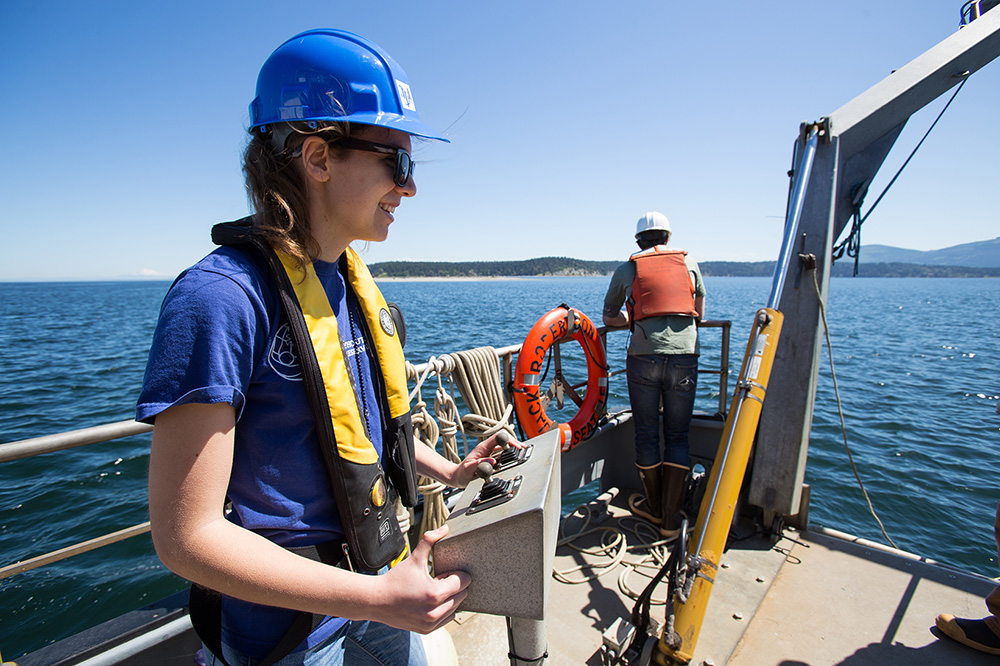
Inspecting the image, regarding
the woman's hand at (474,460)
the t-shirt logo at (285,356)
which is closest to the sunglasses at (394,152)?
the t-shirt logo at (285,356)

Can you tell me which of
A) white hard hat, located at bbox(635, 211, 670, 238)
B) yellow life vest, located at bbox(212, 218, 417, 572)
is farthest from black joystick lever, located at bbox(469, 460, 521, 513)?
white hard hat, located at bbox(635, 211, 670, 238)

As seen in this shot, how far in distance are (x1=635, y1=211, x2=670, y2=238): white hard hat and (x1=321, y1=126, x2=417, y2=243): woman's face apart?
318cm

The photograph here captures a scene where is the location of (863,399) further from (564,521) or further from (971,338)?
(971,338)

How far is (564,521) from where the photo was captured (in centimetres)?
354

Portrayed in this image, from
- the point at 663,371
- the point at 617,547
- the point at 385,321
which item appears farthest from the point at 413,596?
the point at 663,371

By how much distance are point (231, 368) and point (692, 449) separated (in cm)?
398

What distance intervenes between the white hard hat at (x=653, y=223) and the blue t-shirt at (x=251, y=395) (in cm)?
329

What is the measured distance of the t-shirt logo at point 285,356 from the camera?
0.85m

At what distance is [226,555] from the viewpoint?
711 millimetres

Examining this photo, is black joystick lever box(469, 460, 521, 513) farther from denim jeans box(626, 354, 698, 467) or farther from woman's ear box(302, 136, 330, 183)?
denim jeans box(626, 354, 698, 467)

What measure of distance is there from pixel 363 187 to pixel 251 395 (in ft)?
1.42

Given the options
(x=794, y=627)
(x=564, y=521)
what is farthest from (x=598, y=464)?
(x=794, y=627)

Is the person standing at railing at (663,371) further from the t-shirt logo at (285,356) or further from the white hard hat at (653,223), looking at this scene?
the t-shirt logo at (285,356)

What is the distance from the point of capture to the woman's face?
0.95m
